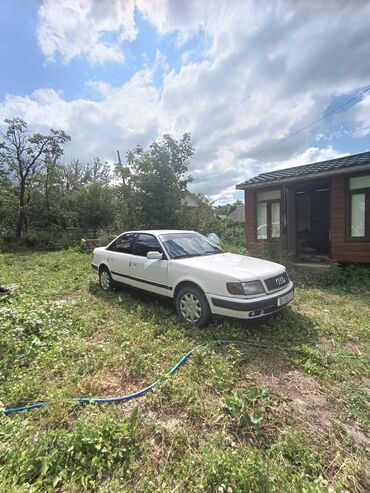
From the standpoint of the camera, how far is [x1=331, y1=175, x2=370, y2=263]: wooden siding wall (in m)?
7.08

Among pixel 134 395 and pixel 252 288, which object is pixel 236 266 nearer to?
pixel 252 288

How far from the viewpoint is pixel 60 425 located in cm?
206

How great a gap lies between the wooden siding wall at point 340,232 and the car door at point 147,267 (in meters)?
5.71

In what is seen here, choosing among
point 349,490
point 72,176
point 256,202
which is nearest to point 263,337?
point 349,490

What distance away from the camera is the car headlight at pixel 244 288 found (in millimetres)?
3342

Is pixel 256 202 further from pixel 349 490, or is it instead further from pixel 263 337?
pixel 349 490

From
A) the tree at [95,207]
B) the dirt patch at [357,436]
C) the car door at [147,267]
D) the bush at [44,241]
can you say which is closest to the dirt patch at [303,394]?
the dirt patch at [357,436]

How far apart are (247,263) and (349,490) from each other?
2.78m

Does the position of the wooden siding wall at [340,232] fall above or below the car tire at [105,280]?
above

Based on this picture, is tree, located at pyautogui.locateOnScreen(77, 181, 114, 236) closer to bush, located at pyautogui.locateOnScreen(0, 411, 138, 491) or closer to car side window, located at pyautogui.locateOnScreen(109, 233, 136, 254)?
car side window, located at pyautogui.locateOnScreen(109, 233, 136, 254)

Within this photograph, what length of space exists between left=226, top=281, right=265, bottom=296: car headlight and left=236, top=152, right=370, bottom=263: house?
17.4 feet

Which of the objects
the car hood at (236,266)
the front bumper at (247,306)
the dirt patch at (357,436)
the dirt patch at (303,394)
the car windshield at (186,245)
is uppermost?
the car windshield at (186,245)

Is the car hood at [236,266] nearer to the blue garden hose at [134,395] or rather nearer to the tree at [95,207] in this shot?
the blue garden hose at [134,395]

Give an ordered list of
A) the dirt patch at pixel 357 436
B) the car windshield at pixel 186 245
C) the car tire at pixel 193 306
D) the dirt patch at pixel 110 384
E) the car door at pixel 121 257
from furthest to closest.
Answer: the car door at pixel 121 257 → the car windshield at pixel 186 245 → the car tire at pixel 193 306 → the dirt patch at pixel 110 384 → the dirt patch at pixel 357 436
